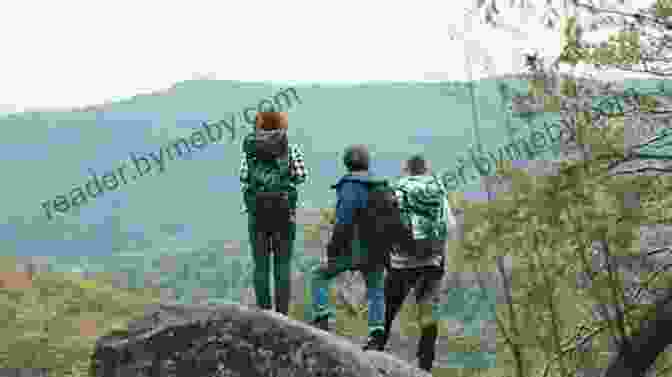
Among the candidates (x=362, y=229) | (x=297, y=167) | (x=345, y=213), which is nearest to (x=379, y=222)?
(x=362, y=229)

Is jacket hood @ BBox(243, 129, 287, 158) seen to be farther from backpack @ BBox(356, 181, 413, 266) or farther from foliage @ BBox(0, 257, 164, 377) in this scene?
foliage @ BBox(0, 257, 164, 377)

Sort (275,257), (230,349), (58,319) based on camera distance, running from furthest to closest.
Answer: (58,319)
(275,257)
(230,349)

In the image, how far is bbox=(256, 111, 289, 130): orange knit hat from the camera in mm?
8109

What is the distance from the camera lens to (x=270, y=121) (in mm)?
8117

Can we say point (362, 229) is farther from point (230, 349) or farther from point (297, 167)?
point (230, 349)

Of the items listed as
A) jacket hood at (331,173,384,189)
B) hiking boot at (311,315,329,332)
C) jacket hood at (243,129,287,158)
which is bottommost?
hiking boot at (311,315,329,332)

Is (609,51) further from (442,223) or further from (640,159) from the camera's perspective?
(442,223)

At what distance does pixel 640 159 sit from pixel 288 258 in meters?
3.03

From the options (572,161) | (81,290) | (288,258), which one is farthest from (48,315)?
(572,161)

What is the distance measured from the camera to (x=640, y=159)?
7379 millimetres

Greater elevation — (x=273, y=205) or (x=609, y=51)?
(x=609, y=51)

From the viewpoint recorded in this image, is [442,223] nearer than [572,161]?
No

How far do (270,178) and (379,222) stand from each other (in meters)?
1.06

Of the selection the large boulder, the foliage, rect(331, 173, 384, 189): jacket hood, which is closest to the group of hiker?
rect(331, 173, 384, 189): jacket hood
